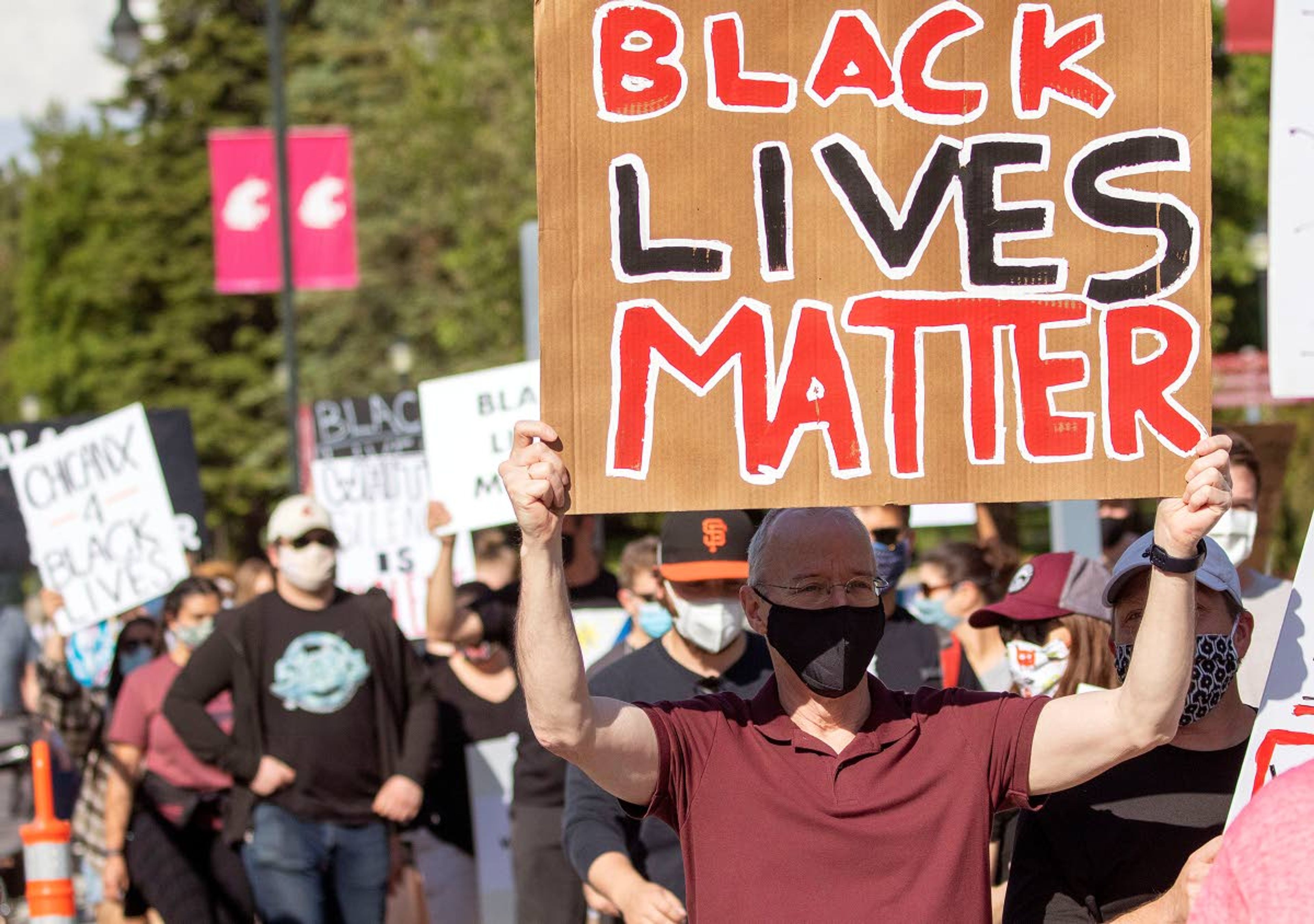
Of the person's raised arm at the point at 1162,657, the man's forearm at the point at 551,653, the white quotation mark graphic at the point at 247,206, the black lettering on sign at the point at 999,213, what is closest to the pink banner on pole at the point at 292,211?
the white quotation mark graphic at the point at 247,206

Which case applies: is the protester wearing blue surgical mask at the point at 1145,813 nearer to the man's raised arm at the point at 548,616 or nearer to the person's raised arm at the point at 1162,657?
the person's raised arm at the point at 1162,657

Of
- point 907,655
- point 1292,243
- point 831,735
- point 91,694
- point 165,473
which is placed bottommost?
point 91,694

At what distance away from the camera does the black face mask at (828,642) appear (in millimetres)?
3381

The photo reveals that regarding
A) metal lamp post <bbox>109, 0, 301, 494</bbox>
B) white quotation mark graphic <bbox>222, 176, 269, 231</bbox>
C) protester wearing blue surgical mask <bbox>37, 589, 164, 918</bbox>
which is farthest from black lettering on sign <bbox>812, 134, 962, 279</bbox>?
white quotation mark graphic <bbox>222, 176, 269, 231</bbox>

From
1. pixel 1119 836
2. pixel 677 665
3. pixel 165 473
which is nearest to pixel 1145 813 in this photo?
pixel 1119 836

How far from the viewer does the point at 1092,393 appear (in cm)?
336

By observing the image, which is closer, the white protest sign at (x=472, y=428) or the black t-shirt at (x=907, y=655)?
the black t-shirt at (x=907, y=655)

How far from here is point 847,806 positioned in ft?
10.8

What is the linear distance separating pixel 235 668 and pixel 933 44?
4.26 meters

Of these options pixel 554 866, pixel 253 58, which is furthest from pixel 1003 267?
pixel 253 58

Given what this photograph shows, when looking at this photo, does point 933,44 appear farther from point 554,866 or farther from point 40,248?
point 40,248

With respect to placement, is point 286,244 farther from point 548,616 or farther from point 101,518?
point 548,616

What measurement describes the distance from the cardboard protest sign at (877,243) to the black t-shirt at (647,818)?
67.0 inches

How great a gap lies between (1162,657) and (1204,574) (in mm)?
576
